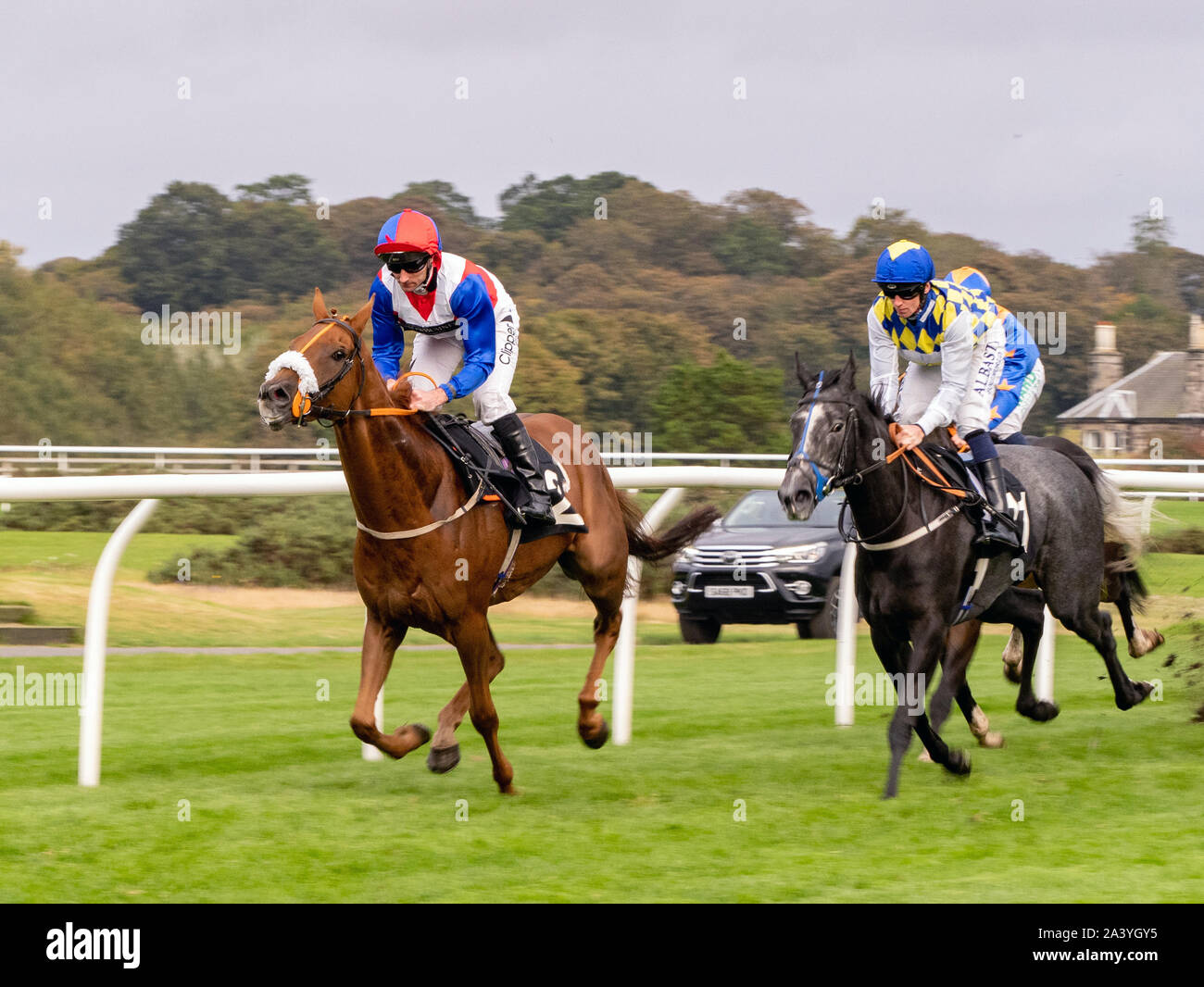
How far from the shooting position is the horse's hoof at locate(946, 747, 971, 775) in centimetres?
539

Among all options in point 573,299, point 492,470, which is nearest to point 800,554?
point 492,470

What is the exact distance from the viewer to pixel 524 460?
5.25 m

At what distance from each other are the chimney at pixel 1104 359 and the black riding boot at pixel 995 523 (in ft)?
175

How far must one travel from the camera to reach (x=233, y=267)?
46.5m

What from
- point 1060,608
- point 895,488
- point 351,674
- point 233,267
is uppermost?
point 233,267

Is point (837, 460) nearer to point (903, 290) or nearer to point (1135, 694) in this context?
point (903, 290)

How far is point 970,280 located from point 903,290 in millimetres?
905

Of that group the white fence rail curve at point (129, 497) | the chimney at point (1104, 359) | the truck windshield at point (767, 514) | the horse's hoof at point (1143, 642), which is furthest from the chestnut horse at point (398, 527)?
the chimney at point (1104, 359)

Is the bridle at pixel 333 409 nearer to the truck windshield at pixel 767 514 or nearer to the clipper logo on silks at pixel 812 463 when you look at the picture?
the clipper logo on silks at pixel 812 463

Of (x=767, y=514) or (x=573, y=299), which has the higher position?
(x=573, y=299)
